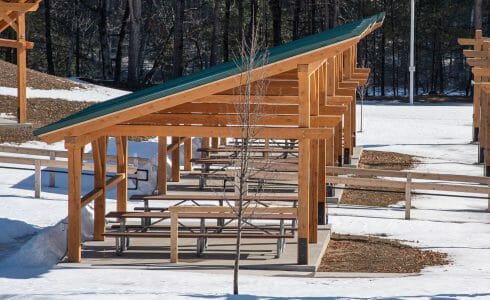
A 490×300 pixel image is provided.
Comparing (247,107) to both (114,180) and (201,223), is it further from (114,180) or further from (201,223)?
(114,180)

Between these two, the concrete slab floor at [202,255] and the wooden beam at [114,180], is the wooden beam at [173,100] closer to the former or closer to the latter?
the concrete slab floor at [202,255]

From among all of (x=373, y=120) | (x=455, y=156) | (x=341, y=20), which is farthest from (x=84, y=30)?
(x=455, y=156)

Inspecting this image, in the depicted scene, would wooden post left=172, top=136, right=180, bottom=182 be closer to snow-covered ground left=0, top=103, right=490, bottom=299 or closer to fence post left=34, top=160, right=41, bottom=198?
snow-covered ground left=0, top=103, right=490, bottom=299

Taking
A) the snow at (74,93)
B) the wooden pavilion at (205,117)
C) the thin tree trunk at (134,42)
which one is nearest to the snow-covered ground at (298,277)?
the wooden pavilion at (205,117)

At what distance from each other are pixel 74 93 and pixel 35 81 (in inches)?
52.7

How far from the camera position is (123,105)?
15875 mm

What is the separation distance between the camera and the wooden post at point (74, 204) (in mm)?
15836

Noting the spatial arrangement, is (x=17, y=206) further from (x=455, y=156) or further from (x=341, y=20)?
(x=341, y=20)

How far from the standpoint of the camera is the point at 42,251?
52.3 feet

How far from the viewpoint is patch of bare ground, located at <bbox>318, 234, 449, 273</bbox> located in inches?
640

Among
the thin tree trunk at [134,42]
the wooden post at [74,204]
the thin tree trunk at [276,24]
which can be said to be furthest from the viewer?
the thin tree trunk at [276,24]

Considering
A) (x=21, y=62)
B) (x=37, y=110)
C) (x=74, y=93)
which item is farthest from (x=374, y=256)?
(x=74, y=93)

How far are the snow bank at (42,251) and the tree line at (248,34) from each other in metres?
38.4

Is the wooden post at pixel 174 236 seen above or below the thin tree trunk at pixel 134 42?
below
